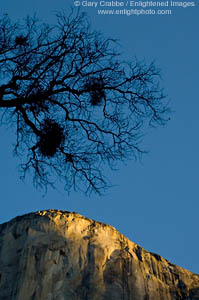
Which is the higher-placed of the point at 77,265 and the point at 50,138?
the point at 50,138

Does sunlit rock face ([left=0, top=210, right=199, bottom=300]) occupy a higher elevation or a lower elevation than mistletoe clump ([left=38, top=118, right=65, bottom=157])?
lower

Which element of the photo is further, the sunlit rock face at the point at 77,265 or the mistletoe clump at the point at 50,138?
the sunlit rock face at the point at 77,265

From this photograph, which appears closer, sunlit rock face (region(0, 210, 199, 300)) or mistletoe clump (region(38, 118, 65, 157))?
mistletoe clump (region(38, 118, 65, 157))

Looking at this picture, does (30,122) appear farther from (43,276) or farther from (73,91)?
(43,276)

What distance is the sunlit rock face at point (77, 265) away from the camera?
25.0 ft

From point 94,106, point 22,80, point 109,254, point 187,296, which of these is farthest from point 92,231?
point 22,80

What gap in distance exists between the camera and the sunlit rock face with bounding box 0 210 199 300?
7.63m

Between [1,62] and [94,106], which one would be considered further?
[94,106]

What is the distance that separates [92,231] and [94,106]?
113 inches

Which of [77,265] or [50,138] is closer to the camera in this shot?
[50,138]

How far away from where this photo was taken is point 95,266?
8.12 meters

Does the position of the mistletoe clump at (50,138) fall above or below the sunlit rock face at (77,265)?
above

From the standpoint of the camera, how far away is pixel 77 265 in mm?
8031

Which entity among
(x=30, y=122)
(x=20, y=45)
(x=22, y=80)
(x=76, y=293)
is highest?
(x=20, y=45)
